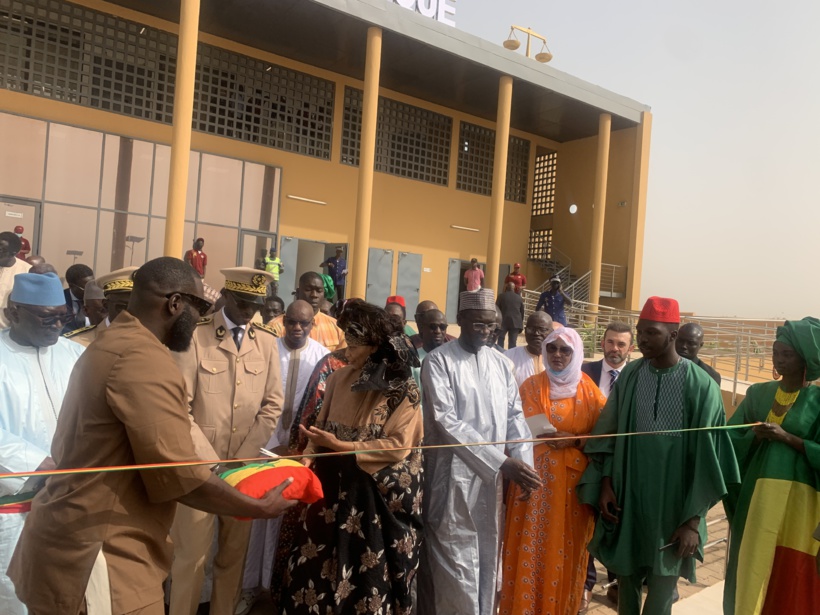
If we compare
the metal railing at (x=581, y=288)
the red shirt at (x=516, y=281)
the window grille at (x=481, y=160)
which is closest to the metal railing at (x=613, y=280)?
the metal railing at (x=581, y=288)

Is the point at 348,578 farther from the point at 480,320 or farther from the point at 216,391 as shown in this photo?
the point at 480,320

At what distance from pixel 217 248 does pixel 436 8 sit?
780 cm

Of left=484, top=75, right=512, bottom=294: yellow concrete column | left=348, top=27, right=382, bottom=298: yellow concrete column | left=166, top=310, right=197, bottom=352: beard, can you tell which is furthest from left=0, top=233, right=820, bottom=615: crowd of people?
left=484, top=75, right=512, bottom=294: yellow concrete column

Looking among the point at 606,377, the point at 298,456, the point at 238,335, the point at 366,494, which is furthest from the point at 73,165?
the point at 298,456

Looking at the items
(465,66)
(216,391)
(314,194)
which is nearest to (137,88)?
(314,194)

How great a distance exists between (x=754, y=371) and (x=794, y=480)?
16133mm

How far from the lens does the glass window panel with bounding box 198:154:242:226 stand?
46.5 feet

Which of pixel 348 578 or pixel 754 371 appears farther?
pixel 754 371

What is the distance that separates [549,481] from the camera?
3633mm

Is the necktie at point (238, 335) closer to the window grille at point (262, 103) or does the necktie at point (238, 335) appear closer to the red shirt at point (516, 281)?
the red shirt at point (516, 281)

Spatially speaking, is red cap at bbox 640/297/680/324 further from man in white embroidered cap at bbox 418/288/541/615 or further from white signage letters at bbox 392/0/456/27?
white signage letters at bbox 392/0/456/27

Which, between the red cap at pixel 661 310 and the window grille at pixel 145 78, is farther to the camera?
the window grille at pixel 145 78

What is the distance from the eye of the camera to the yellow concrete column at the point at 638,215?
1909 cm

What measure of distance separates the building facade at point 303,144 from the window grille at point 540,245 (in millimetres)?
A: 68
